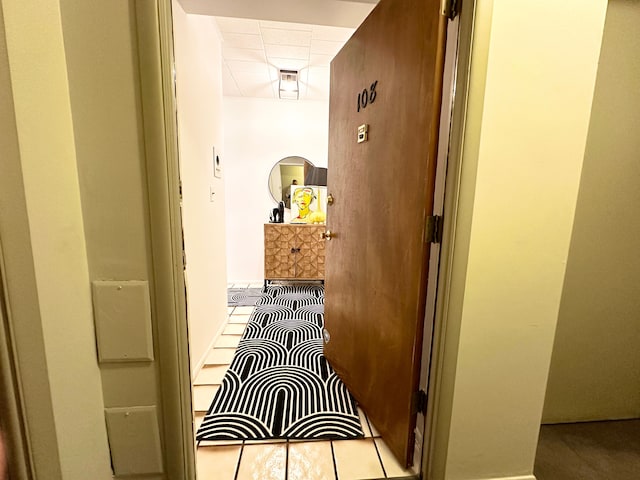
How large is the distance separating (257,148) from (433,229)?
317 centimetres

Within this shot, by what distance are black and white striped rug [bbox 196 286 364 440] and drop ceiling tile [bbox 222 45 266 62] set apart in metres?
2.50

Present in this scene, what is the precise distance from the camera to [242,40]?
2273 millimetres

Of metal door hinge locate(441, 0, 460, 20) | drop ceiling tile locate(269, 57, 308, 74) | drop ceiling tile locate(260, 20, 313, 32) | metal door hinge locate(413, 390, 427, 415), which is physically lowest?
metal door hinge locate(413, 390, 427, 415)

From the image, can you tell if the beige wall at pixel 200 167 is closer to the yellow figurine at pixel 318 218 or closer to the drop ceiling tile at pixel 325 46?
the drop ceiling tile at pixel 325 46

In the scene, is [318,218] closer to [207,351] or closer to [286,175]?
[286,175]

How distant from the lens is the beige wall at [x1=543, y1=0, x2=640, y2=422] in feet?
3.85

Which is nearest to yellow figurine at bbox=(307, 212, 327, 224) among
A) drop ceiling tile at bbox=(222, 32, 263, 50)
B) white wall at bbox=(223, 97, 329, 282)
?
white wall at bbox=(223, 97, 329, 282)

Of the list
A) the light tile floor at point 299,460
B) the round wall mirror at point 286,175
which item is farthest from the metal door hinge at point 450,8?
the round wall mirror at point 286,175

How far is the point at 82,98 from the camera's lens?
2.51 feet

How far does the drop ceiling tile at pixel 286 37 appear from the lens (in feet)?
6.98

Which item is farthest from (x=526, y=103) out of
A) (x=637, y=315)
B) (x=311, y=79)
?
(x=311, y=79)

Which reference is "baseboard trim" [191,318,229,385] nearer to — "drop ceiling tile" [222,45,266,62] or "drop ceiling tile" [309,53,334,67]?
"drop ceiling tile" [222,45,266,62]

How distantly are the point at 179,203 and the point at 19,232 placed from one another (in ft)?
1.18

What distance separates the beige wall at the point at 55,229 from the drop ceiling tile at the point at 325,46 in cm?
203
